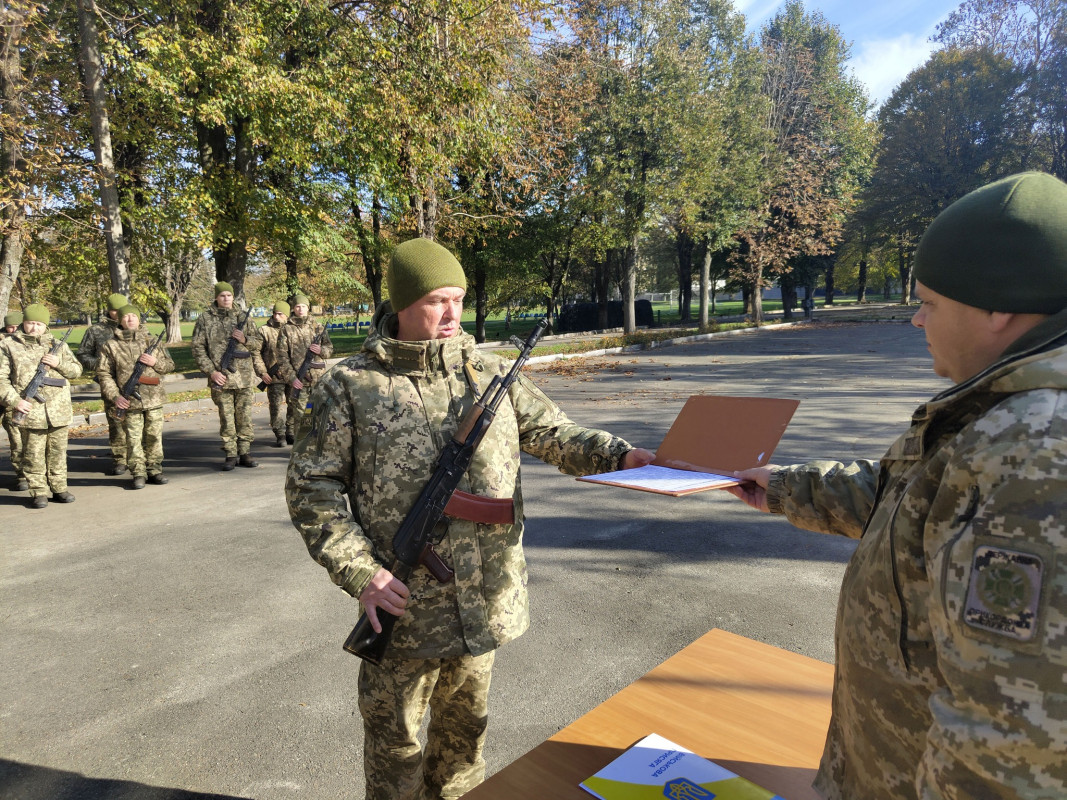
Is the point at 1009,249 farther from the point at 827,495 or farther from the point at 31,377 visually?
the point at 31,377

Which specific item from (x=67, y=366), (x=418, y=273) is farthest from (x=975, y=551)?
(x=67, y=366)

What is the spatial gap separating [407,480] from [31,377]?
7.34 m

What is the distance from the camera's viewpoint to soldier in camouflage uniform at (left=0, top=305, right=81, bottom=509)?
7.15 m

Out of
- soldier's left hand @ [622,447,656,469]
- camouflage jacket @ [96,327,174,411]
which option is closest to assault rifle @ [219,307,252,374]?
camouflage jacket @ [96,327,174,411]

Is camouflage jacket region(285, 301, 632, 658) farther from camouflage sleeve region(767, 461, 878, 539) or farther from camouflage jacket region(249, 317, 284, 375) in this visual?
camouflage jacket region(249, 317, 284, 375)

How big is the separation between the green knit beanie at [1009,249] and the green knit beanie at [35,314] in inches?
352

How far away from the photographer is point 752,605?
439 cm

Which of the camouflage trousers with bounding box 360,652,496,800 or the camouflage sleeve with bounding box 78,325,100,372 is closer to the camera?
the camouflage trousers with bounding box 360,652,496,800

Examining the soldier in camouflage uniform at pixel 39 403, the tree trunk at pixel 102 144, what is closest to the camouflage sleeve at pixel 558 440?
the soldier in camouflage uniform at pixel 39 403

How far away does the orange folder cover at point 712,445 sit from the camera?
2.08m

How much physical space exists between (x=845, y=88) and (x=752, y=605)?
4387 cm

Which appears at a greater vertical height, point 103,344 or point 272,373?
point 103,344

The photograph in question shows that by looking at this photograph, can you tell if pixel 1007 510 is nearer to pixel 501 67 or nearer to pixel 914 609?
pixel 914 609

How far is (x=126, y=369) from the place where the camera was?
810 cm
